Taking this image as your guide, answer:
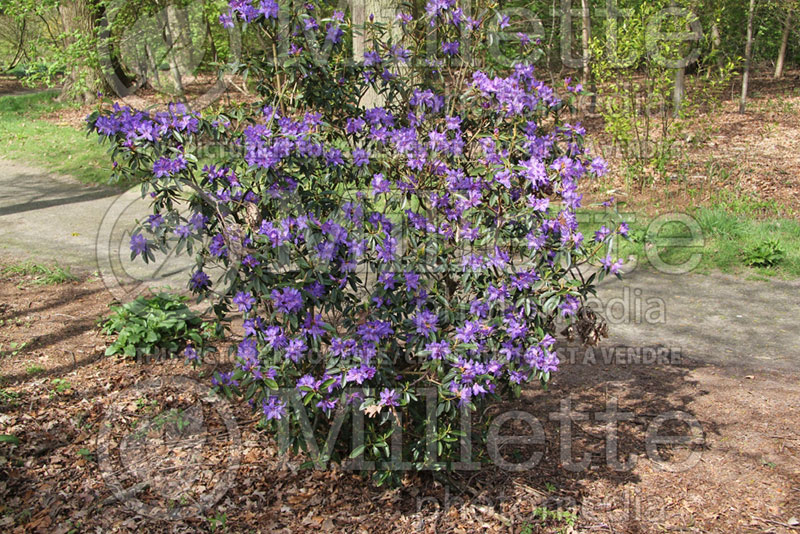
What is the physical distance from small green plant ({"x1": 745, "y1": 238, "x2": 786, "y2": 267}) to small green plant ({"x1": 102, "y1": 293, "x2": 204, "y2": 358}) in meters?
4.83

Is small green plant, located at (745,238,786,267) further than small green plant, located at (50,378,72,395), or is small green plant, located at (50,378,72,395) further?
small green plant, located at (745,238,786,267)

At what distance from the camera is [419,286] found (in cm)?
278

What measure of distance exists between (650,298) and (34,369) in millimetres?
4468

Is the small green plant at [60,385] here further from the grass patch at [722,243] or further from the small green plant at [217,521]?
the grass patch at [722,243]

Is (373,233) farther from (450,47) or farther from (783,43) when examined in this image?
(783,43)

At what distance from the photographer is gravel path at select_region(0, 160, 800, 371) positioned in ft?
15.1

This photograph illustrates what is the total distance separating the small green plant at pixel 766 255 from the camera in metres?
6.04

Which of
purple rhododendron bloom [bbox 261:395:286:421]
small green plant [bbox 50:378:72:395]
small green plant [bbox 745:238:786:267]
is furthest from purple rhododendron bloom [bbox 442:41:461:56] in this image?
small green plant [bbox 745:238:786:267]

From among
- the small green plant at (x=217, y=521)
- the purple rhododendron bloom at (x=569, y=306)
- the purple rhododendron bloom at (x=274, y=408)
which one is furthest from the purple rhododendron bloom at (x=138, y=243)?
the purple rhododendron bloom at (x=569, y=306)

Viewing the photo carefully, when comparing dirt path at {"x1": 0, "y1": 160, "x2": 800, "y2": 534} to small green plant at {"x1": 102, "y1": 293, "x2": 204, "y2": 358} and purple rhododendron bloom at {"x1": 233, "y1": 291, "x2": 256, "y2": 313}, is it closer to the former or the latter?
small green plant at {"x1": 102, "y1": 293, "x2": 204, "y2": 358}

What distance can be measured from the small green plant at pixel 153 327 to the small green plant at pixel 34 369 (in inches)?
14.2

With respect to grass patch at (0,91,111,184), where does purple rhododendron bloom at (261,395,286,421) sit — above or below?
below

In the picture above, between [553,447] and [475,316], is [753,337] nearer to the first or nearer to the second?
[553,447]

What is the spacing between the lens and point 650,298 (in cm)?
553
